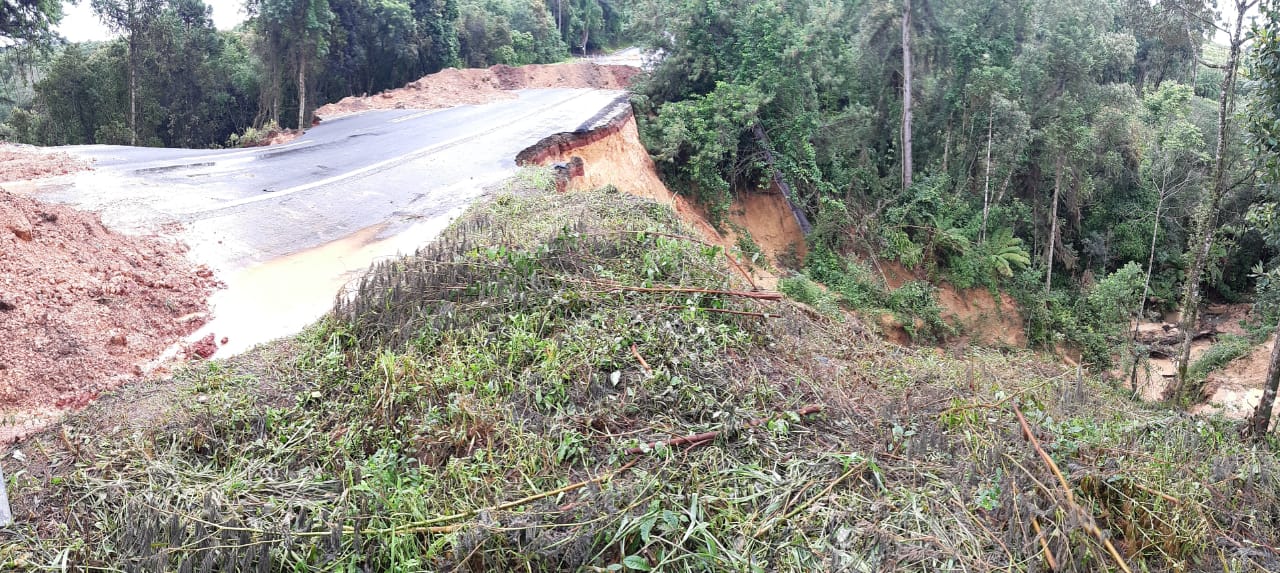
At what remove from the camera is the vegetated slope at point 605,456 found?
3.52 metres

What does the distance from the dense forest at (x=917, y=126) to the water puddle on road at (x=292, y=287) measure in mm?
6740

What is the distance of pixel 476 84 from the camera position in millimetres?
23859

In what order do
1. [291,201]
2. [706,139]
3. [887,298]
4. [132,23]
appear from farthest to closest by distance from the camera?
[132,23]
[706,139]
[887,298]
[291,201]

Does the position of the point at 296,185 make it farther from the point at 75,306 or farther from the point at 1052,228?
the point at 1052,228

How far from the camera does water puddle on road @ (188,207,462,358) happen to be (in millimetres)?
6605

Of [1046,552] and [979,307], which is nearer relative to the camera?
[1046,552]

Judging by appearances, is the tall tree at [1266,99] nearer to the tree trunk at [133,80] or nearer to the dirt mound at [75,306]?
the dirt mound at [75,306]

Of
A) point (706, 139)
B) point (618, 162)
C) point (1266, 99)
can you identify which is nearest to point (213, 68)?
point (618, 162)

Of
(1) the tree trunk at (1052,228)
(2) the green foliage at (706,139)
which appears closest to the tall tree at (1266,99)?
(2) the green foliage at (706,139)

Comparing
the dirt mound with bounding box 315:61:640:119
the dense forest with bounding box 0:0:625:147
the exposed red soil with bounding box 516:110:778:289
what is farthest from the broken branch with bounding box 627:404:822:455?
the dense forest with bounding box 0:0:625:147

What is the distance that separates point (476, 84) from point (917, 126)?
43.2 ft

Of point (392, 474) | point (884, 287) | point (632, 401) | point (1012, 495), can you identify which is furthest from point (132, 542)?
point (884, 287)

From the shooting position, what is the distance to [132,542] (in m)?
3.62

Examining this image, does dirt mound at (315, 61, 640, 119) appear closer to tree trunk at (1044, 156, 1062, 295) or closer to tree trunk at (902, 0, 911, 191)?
tree trunk at (902, 0, 911, 191)
